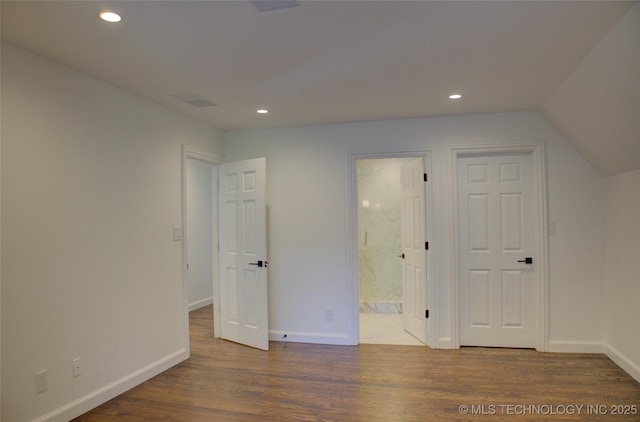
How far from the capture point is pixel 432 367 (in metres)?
3.54

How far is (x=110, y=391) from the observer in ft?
9.82

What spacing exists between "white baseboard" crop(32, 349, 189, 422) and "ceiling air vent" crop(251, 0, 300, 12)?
288cm

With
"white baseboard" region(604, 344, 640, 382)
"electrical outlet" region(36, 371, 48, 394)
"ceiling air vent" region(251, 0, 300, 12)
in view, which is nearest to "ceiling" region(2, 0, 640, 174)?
"ceiling air vent" region(251, 0, 300, 12)

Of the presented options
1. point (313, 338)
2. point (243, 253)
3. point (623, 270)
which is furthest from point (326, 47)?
point (623, 270)

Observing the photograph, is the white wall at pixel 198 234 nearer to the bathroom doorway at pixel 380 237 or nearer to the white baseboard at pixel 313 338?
the white baseboard at pixel 313 338

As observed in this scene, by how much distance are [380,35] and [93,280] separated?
269cm

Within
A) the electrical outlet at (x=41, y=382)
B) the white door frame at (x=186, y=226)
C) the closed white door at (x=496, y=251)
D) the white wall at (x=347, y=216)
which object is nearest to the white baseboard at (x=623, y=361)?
the white wall at (x=347, y=216)

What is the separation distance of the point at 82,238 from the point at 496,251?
3.83 metres

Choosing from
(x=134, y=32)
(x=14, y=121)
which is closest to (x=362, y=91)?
(x=134, y=32)

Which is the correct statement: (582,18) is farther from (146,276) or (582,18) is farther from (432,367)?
(146,276)

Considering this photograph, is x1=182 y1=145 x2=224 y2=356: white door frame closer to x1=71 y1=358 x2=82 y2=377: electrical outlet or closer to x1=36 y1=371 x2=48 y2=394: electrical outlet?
x1=71 y1=358 x2=82 y2=377: electrical outlet

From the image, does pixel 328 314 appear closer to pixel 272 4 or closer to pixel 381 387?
pixel 381 387

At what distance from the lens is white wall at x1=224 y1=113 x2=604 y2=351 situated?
3.80m

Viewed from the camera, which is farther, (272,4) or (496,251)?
(496,251)
